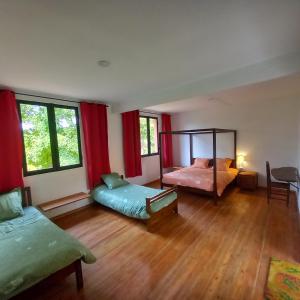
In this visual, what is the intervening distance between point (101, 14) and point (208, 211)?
3.32 meters

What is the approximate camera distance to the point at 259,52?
1855mm

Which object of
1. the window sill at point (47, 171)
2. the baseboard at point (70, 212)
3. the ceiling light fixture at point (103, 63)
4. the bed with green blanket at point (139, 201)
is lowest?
the baseboard at point (70, 212)

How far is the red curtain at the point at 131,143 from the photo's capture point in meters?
4.45

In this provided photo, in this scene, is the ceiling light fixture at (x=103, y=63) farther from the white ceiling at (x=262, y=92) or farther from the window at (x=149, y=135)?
the window at (x=149, y=135)

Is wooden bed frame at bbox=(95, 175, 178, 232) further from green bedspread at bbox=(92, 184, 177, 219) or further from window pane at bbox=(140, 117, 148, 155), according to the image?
window pane at bbox=(140, 117, 148, 155)

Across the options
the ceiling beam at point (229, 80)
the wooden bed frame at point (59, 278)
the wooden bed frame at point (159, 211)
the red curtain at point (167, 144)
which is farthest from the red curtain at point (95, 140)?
the red curtain at point (167, 144)

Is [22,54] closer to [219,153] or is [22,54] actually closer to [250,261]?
[250,261]

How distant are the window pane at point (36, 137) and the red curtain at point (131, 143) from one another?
174 cm

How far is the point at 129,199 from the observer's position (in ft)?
10.2

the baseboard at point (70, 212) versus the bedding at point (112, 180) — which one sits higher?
the bedding at point (112, 180)

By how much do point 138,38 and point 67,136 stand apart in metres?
2.59

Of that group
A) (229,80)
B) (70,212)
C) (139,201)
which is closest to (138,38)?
(229,80)

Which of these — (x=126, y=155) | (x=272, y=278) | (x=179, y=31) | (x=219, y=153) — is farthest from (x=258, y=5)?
(x=219, y=153)

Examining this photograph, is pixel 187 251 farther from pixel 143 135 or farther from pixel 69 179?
pixel 143 135
